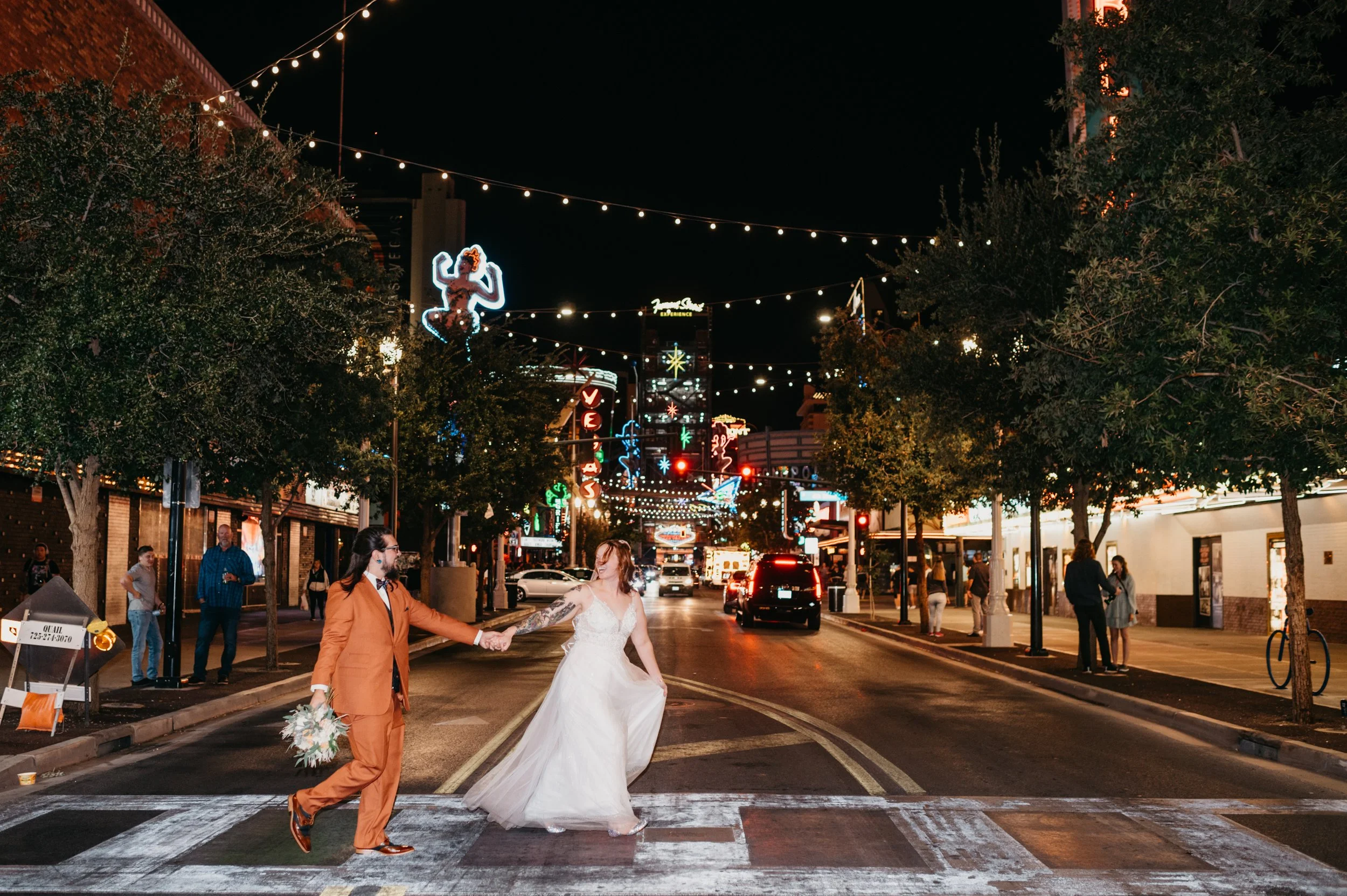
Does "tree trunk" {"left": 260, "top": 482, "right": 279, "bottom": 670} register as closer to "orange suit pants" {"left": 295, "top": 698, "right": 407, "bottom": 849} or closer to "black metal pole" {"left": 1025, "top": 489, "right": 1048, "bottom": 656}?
"orange suit pants" {"left": 295, "top": 698, "right": 407, "bottom": 849}

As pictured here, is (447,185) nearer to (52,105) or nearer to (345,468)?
(345,468)

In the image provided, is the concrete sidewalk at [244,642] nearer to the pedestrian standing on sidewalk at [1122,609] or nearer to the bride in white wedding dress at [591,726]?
the bride in white wedding dress at [591,726]

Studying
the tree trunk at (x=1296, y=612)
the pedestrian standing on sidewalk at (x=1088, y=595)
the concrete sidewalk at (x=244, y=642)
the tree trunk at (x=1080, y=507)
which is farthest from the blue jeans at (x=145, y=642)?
the tree trunk at (x=1080, y=507)

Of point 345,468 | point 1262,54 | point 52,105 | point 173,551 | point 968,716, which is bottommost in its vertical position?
point 968,716

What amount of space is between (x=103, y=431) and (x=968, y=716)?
965cm

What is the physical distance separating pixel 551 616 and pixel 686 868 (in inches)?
77.2

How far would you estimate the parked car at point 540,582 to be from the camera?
164 ft

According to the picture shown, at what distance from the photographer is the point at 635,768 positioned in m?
7.88

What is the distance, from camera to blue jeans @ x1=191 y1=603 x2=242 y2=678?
16344mm

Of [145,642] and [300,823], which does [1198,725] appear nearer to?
[300,823]

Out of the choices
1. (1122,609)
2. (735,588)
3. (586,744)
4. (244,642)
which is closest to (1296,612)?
(1122,609)

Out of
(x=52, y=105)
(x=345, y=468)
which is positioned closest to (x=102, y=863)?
(x=52, y=105)

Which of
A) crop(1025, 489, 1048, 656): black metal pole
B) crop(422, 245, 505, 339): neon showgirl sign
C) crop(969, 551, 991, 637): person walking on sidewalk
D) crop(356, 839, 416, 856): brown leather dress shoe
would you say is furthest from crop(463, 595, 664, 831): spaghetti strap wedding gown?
crop(422, 245, 505, 339): neon showgirl sign

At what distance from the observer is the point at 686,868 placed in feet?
22.3
